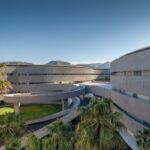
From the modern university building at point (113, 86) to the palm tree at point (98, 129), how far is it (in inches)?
383

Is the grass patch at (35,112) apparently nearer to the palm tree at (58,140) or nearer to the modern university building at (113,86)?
the modern university building at (113,86)

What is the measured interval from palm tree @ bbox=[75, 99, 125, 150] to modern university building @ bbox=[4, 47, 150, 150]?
972 cm

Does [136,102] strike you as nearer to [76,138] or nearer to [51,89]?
[76,138]

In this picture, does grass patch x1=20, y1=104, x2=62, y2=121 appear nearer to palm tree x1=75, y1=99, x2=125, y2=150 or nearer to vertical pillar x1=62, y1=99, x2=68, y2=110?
vertical pillar x1=62, y1=99, x2=68, y2=110

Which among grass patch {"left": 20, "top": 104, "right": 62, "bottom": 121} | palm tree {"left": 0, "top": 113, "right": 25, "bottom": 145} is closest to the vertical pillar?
grass patch {"left": 20, "top": 104, "right": 62, "bottom": 121}

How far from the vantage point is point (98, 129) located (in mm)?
20266

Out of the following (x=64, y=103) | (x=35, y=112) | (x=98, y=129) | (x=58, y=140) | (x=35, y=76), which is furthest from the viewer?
(x=35, y=76)

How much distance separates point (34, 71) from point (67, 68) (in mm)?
13775

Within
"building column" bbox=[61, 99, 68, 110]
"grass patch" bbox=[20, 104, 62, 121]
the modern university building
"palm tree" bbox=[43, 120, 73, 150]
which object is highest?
the modern university building

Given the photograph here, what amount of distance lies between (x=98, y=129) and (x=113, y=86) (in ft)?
110

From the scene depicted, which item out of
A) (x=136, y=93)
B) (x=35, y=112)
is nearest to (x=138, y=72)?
(x=136, y=93)

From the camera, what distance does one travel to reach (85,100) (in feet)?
247

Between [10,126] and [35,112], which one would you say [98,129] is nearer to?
[10,126]

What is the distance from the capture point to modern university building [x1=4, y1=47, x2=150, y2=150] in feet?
98.3
